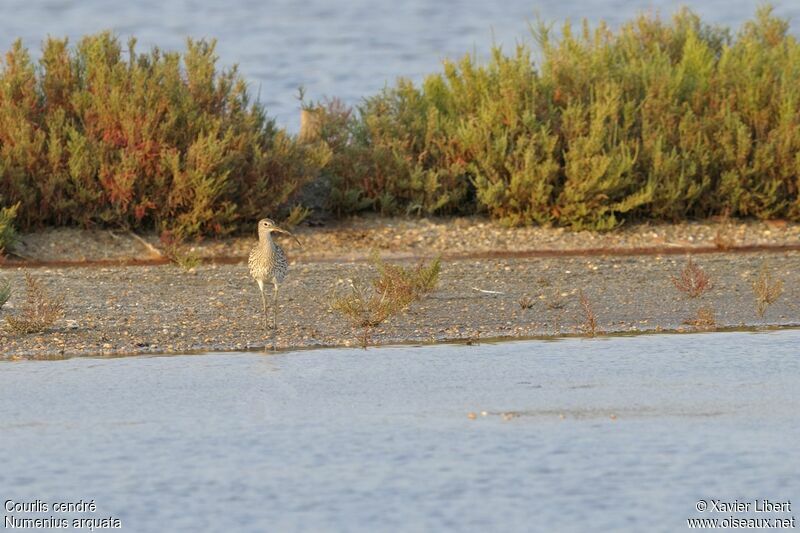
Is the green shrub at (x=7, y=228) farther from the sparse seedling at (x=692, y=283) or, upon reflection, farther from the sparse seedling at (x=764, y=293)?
the sparse seedling at (x=764, y=293)

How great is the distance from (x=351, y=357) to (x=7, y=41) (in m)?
19.0

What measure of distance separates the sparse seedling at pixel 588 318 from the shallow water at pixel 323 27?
30.7 feet

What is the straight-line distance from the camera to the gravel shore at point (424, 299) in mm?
11156

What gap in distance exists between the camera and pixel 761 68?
16250 millimetres

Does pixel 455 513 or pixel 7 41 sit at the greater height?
pixel 7 41

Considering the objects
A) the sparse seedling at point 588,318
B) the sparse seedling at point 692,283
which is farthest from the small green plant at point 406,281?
the sparse seedling at point 692,283

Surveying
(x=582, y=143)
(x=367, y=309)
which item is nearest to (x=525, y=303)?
(x=367, y=309)

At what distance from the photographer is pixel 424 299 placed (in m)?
12.5

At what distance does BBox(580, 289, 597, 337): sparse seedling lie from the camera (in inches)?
442

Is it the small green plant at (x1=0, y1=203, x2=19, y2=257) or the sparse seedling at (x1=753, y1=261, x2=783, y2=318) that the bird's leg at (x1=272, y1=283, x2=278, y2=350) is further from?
the sparse seedling at (x1=753, y1=261, x2=783, y2=318)

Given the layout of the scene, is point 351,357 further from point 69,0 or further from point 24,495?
point 69,0

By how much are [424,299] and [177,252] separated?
263 centimetres

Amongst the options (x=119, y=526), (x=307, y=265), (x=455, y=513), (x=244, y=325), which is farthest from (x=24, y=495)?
(x=307, y=265)

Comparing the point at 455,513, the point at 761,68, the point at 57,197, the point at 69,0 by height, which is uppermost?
the point at 69,0
